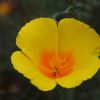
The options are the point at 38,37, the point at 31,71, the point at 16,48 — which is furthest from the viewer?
the point at 16,48

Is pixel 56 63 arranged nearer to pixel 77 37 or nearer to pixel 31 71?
pixel 77 37

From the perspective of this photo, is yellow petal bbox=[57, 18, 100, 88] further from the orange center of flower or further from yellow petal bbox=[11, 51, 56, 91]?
yellow petal bbox=[11, 51, 56, 91]

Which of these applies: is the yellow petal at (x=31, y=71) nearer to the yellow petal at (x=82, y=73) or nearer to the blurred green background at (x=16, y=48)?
the yellow petal at (x=82, y=73)

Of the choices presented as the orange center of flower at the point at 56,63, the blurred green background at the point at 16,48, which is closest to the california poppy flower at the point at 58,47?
the orange center of flower at the point at 56,63

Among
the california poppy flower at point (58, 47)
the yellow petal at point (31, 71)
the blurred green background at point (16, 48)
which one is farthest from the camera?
the blurred green background at point (16, 48)

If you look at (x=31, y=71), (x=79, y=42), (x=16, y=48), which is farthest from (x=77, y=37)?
(x=16, y=48)

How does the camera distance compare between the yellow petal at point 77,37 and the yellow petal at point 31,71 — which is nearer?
the yellow petal at point 31,71

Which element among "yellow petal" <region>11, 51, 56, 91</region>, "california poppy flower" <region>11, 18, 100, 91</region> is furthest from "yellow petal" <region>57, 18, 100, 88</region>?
"yellow petal" <region>11, 51, 56, 91</region>
